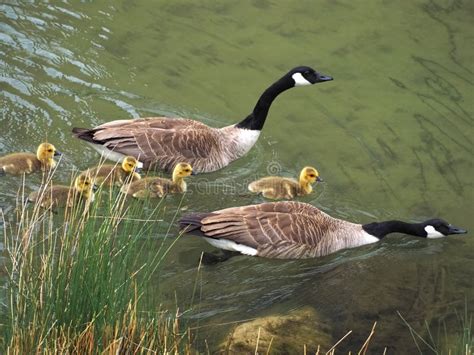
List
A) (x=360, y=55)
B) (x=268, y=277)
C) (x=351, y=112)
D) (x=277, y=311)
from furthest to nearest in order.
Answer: (x=360, y=55)
(x=351, y=112)
(x=268, y=277)
(x=277, y=311)

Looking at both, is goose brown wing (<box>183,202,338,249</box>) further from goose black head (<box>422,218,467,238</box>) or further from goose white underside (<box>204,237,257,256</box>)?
goose black head (<box>422,218,467,238</box>)

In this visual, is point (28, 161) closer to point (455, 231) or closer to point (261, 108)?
point (261, 108)

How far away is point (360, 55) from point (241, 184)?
133 inches

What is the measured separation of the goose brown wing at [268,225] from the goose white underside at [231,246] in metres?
0.05

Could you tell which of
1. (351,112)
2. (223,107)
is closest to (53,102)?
(223,107)

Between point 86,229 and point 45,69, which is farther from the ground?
point 86,229

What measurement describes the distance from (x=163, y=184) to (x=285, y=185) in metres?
1.19

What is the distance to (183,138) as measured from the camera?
31.2 ft

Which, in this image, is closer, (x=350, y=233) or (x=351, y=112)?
(x=350, y=233)

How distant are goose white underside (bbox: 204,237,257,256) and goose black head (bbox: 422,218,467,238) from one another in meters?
1.61

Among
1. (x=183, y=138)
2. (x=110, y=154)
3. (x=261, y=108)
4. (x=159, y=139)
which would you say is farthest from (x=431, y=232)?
(x=110, y=154)

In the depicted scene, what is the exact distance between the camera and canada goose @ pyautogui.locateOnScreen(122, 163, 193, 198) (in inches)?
341

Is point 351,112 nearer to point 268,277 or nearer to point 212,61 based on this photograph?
point 212,61

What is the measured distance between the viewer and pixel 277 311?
732 centimetres
